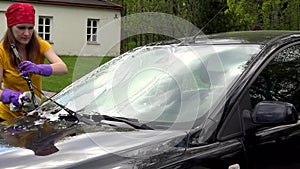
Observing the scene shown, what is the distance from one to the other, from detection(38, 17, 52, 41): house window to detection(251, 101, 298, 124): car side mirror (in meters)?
27.4

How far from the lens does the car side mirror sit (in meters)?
3.16

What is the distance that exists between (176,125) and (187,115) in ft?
0.33

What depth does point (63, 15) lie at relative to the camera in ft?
98.5

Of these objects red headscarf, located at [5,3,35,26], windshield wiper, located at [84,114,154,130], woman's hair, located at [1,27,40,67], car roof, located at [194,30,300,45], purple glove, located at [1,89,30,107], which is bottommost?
windshield wiper, located at [84,114,154,130]

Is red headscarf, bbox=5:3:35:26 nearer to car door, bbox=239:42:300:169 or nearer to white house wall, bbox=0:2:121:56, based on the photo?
car door, bbox=239:42:300:169

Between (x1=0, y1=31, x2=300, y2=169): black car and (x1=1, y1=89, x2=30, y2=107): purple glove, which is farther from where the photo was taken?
(x1=1, y1=89, x2=30, y2=107): purple glove

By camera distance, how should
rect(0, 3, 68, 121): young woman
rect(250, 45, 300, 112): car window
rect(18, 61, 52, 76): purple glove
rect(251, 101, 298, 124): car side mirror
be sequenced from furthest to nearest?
rect(0, 3, 68, 121): young woman, rect(18, 61, 52, 76): purple glove, rect(250, 45, 300, 112): car window, rect(251, 101, 298, 124): car side mirror

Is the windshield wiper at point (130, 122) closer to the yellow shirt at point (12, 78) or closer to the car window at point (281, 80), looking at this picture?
the car window at point (281, 80)

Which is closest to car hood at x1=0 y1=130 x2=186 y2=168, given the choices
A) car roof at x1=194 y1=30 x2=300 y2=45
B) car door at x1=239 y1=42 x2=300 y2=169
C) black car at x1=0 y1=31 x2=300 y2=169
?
black car at x1=0 y1=31 x2=300 y2=169

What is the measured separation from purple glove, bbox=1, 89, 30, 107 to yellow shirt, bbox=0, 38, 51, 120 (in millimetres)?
157

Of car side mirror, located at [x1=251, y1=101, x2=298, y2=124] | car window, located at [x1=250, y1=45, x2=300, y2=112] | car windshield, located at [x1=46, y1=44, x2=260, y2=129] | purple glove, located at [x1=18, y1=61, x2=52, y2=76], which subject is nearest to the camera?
car side mirror, located at [x1=251, y1=101, x2=298, y2=124]

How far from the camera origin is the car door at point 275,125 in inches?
126

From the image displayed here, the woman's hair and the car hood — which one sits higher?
the woman's hair

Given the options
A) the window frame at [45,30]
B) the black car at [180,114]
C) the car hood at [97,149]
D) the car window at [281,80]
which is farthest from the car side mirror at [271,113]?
the window frame at [45,30]
